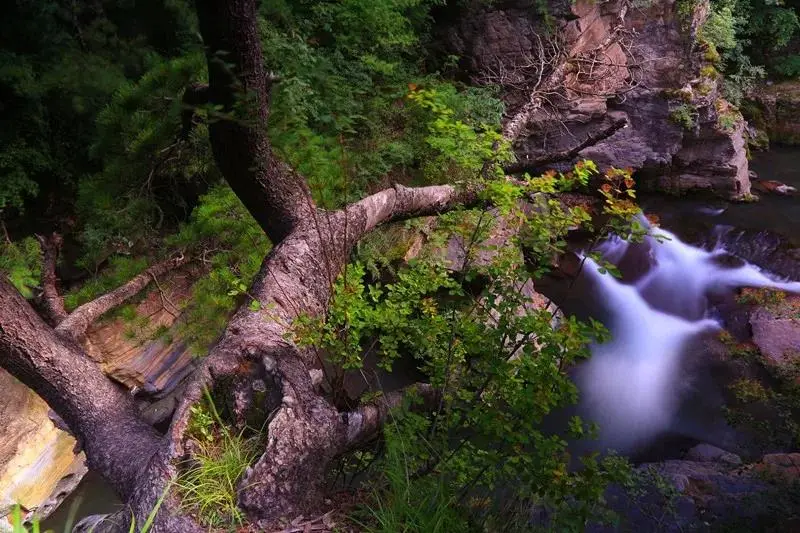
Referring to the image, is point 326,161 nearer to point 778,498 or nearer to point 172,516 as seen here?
point 172,516

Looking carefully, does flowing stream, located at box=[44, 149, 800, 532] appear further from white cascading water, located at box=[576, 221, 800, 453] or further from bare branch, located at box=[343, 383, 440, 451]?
bare branch, located at box=[343, 383, 440, 451]

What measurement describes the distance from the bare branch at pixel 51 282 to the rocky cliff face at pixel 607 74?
5.77 metres

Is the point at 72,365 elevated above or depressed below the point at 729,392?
above

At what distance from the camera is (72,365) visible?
96.0 inches

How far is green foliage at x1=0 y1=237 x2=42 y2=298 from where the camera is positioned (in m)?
4.16

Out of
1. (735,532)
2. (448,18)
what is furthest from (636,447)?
(448,18)

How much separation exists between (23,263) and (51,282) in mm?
301

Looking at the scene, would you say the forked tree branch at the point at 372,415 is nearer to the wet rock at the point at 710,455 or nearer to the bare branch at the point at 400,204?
the bare branch at the point at 400,204

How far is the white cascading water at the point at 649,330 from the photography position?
576 cm

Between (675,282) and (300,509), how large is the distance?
7.26 meters

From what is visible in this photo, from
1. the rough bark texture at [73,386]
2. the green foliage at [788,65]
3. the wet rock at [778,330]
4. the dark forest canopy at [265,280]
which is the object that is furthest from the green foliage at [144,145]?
the green foliage at [788,65]

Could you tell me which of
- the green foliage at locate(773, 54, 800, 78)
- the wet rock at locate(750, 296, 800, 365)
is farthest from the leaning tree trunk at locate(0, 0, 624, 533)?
the green foliage at locate(773, 54, 800, 78)

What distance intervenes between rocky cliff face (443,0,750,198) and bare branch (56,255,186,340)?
4946 millimetres

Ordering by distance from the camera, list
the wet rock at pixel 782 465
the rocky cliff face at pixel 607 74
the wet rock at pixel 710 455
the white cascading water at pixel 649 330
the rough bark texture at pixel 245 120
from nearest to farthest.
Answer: the rough bark texture at pixel 245 120 < the wet rock at pixel 782 465 < the wet rock at pixel 710 455 < the white cascading water at pixel 649 330 < the rocky cliff face at pixel 607 74
